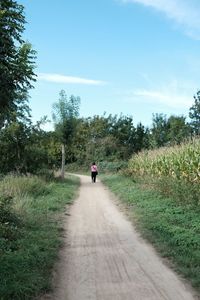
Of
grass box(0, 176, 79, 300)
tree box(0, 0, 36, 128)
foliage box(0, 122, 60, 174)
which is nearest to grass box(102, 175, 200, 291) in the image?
grass box(0, 176, 79, 300)

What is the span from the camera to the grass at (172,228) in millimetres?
8988

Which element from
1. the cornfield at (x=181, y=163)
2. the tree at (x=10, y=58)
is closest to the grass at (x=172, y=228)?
the cornfield at (x=181, y=163)

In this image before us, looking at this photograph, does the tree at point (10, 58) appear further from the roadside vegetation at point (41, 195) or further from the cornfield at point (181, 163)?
the cornfield at point (181, 163)

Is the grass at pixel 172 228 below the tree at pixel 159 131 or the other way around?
below

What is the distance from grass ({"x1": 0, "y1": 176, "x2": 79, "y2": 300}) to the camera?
7.25 metres

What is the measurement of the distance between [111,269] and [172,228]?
3.85 metres

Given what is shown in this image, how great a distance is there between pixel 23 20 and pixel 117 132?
52.4 m

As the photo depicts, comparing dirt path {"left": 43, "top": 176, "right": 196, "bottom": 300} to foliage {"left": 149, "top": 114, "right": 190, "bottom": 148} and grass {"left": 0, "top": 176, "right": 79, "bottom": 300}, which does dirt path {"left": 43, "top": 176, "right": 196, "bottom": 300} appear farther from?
foliage {"left": 149, "top": 114, "right": 190, "bottom": 148}

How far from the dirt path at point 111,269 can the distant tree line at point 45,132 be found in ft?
15.1

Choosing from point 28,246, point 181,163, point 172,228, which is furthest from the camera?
point 181,163

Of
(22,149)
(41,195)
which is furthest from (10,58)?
(22,149)

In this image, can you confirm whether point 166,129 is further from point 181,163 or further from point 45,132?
point 181,163

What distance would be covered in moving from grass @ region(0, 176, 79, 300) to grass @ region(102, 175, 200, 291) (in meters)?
2.50

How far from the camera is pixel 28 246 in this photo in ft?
32.6
